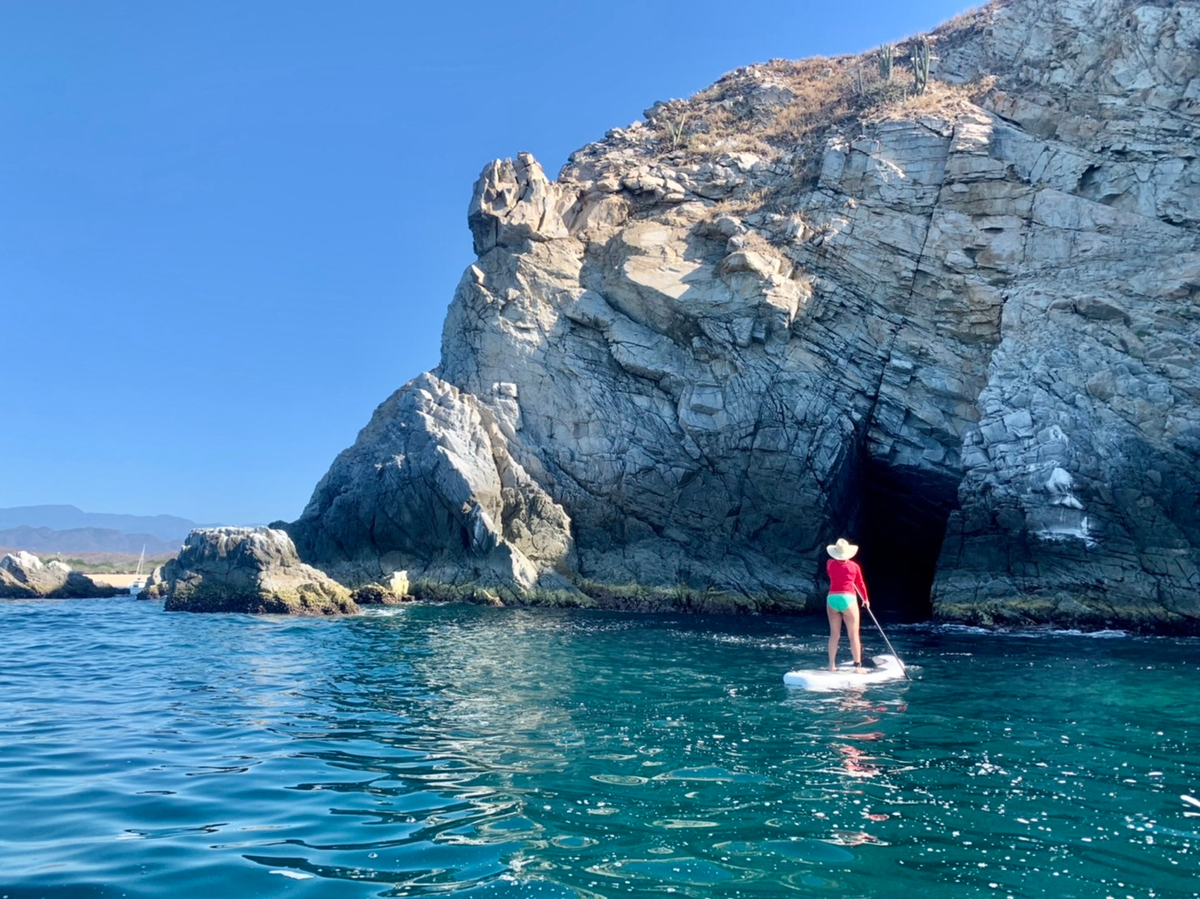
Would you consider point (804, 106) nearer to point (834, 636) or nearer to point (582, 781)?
point (834, 636)

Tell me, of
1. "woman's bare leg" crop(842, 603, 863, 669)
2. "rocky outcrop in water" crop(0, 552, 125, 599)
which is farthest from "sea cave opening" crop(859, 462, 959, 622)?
"rocky outcrop in water" crop(0, 552, 125, 599)

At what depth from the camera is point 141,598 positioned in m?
32.8

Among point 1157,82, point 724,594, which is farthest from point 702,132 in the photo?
point 724,594

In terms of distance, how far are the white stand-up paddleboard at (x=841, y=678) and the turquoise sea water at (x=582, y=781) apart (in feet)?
1.40

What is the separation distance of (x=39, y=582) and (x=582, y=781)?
35.5 meters

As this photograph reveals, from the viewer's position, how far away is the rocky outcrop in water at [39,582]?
33.7m

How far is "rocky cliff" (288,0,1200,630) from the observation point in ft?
86.1

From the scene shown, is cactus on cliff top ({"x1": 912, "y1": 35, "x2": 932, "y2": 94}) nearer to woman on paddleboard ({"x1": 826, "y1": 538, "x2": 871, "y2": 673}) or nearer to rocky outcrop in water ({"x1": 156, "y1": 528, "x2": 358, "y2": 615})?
woman on paddleboard ({"x1": 826, "y1": 538, "x2": 871, "y2": 673})

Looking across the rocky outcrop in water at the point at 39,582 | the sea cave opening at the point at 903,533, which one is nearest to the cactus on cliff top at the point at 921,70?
the sea cave opening at the point at 903,533

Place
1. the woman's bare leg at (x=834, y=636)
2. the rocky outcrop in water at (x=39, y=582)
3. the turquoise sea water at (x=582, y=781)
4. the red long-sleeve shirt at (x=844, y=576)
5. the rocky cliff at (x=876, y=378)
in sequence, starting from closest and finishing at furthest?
the turquoise sea water at (x=582, y=781) → the woman's bare leg at (x=834, y=636) → the red long-sleeve shirt at (x=844, y=576) → the rocky cliff at (x=876, y=378) → the rocky outcrop in water at (x=39, y=582)

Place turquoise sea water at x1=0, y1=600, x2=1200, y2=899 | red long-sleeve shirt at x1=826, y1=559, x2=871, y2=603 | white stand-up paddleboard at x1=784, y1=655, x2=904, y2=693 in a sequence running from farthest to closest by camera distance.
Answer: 1. red long-sleeve shirt at x1=826, y1=559, x2=871, y2=603
2. white stand-up paddleboard at x1=784, y1=655, x2=904, y2=693
3. turquoise sea water at x1=0, y1=600, x2=1200, y2=899


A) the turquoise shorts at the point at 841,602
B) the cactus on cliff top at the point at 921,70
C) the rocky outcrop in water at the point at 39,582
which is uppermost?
the cactus on cliff top at the point at 921,70

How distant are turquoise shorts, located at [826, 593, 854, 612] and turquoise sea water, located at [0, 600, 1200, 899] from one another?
1519 mm

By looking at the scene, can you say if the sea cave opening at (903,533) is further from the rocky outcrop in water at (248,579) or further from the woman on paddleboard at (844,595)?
the rocky outcrop in water at (248,579)
